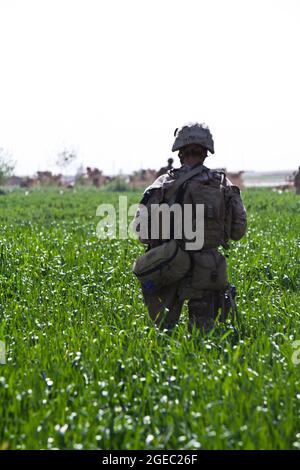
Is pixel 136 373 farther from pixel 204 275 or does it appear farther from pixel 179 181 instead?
pixel 179 181

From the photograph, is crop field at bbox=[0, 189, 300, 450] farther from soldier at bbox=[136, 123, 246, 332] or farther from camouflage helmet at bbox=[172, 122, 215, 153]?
camouflage helmet at bbox=[172, 122, 215, 153]

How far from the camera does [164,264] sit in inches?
238

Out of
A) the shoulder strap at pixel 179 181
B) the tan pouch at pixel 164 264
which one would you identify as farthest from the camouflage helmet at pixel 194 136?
the tan pouch at pixel 164 264

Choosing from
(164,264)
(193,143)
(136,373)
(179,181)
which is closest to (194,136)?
(193,143)

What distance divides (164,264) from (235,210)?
72 centimetres

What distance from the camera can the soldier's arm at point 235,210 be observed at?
6168mm

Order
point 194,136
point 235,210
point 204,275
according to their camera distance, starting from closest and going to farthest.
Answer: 1. point 194,136
2. point 204,275
3. point 235,210

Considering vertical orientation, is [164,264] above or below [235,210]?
below

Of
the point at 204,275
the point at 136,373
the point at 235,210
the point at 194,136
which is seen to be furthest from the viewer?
the point at 235,210

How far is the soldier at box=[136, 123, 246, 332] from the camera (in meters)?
5.99

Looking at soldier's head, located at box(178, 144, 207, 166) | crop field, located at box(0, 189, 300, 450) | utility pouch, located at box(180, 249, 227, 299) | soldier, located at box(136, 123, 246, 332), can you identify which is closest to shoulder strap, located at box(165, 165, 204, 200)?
soldier, located at box(136, 123, 246, 332)

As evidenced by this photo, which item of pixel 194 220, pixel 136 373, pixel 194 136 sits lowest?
pixel 136 373

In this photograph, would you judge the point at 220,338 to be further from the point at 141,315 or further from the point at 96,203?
the point at 96,203
